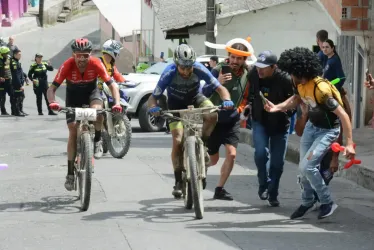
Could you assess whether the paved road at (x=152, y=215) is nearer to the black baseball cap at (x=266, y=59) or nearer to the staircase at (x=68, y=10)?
the black baseball cap at (x=266, y=59)

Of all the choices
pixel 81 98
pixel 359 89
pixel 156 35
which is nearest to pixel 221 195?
pixel 81 98

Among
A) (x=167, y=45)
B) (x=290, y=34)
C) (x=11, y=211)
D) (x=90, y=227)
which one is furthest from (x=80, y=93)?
(x=167, y=45)

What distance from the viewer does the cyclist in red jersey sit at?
36.8ft

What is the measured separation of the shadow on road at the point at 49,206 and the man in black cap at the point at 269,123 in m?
2.06

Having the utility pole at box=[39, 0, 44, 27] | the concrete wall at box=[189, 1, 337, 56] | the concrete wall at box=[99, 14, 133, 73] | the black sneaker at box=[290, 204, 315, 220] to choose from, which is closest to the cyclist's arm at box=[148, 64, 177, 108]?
the black sneaker at box=[290, 204, 315, 220]

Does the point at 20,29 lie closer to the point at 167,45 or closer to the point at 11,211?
the point at 167,45

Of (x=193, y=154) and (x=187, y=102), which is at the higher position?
(x=187, y=102)

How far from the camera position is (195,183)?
9914 mm

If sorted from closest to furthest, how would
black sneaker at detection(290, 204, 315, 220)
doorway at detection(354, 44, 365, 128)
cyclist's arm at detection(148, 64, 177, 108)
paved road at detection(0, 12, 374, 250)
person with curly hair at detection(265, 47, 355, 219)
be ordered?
1. paved road at detection(0, 12, 374, 250)
2. person with curly hair at detection(265, 47, 355, 219)
3. black sneaker at detection(290, 204, 315, 220)
4. cyclist's arm at detection(148, 64, 177, 108)
5. doorway at detection(354, 44, 365, 128)

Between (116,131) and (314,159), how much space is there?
6.43 metres

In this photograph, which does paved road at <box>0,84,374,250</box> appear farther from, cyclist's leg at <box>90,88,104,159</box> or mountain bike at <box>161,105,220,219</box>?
cyclist's leg at <box>90,88,104,159</box>

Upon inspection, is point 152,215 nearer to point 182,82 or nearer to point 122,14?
point 182,82

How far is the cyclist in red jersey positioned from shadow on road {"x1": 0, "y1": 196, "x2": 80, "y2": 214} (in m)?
0.19

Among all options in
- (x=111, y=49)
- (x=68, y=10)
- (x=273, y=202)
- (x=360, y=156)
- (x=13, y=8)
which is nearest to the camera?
(x=273, y=202)
